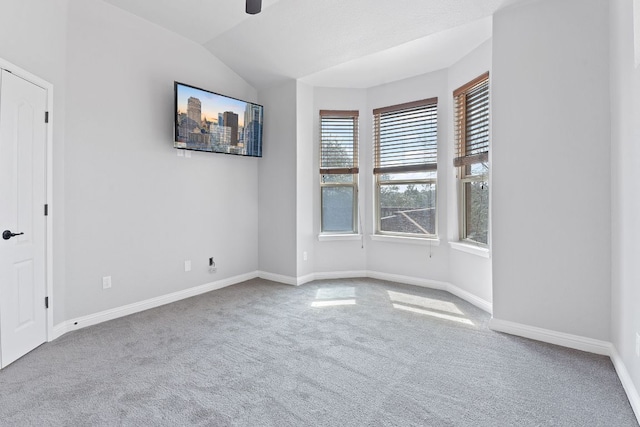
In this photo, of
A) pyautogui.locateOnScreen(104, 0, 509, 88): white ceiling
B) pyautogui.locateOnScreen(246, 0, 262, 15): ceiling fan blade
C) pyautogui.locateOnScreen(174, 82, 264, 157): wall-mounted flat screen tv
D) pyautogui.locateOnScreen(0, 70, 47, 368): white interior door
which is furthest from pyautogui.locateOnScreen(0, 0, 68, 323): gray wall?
pyautogui.locateOnScreen(246, 0, 262, 15): ceiling fan blade

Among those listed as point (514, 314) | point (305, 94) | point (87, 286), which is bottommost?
point (514, 314)

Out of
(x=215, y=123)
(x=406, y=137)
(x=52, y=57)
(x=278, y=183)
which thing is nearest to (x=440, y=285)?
(x=406, y=137)

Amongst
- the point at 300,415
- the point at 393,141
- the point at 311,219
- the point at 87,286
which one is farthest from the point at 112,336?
the point at 393,141

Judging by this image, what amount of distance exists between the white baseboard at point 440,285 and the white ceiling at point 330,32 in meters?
2.77

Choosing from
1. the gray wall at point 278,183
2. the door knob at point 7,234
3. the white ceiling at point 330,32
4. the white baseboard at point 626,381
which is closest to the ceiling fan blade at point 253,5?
the white ceiling at point 330,32

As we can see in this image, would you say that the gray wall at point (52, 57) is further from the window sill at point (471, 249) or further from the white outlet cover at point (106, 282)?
the window sill at point (471, 249)

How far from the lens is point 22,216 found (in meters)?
2.45

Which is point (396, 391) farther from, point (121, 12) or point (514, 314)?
point (121, 12)

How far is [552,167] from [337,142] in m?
2.83

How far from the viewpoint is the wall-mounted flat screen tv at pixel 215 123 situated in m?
3.58

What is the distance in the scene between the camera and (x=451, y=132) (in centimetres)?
406

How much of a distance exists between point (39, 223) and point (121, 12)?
221cm

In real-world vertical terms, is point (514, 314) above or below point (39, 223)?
below

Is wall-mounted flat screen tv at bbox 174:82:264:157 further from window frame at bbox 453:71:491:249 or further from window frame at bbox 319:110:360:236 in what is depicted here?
window frame at bbox 453:71:491:249
